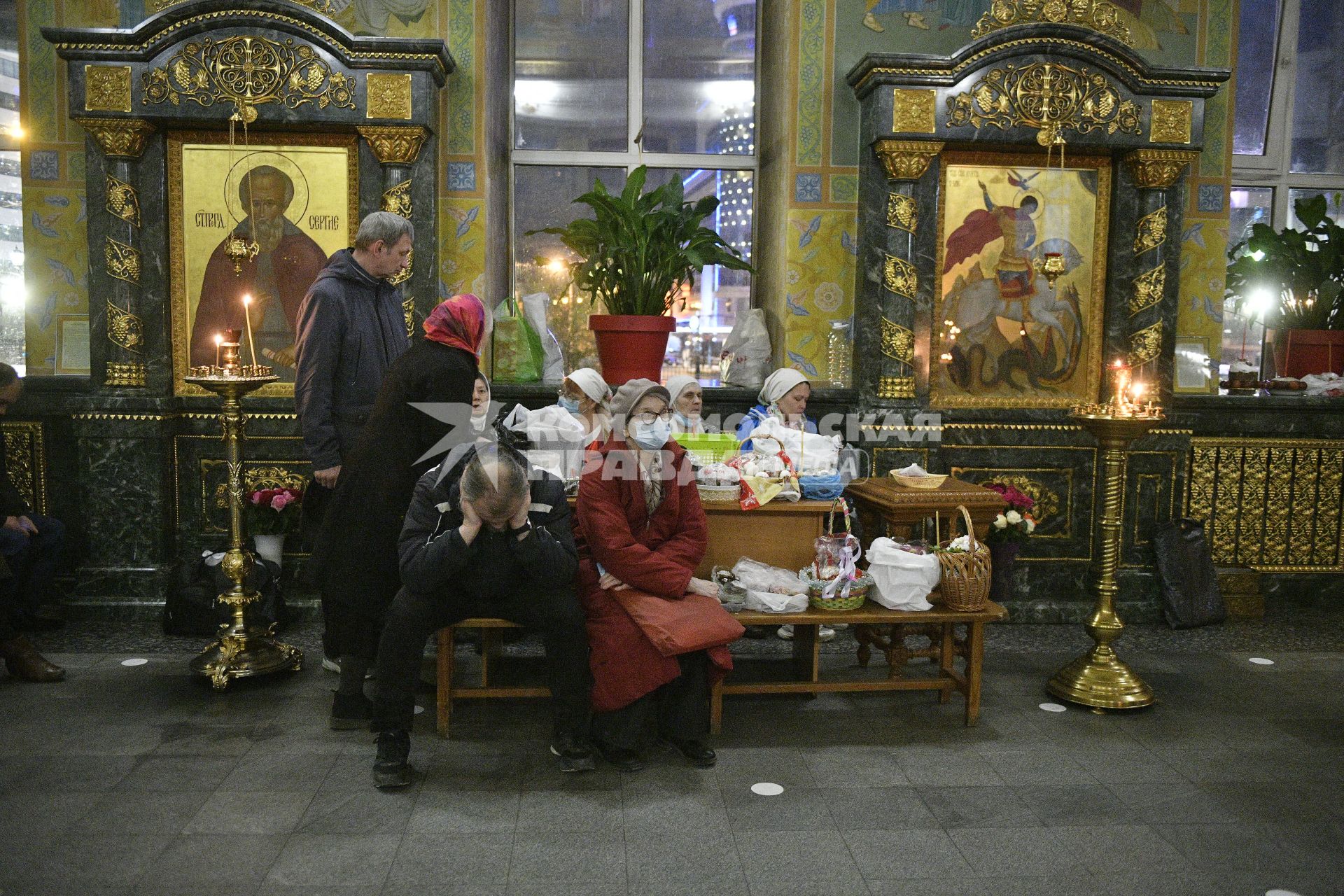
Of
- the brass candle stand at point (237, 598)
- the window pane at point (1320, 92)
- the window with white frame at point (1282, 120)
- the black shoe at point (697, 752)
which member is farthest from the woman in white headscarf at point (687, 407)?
the window pane at point (1320, 92)

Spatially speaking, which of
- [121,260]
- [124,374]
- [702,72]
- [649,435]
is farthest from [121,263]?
[702,72]

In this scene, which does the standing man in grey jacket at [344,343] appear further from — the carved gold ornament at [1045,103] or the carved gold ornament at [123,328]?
the carved gold ornament at [1045,103]

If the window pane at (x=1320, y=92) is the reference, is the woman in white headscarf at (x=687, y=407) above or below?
below

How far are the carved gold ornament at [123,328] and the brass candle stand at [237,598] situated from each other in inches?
56.3

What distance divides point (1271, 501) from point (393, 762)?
5.86 meters

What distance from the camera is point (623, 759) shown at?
4105mm

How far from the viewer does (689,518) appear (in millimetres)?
4418

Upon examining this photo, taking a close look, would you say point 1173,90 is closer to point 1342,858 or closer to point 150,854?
point 1342,858

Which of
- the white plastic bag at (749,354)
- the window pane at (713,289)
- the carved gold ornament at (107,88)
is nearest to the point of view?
the carved gold ornament at (107,88)

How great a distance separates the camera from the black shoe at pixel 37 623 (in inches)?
229

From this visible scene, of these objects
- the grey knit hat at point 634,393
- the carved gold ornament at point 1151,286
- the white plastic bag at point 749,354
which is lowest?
the grey knit hat at point 634,393

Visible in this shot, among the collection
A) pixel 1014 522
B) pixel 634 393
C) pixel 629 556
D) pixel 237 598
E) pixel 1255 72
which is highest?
pixel 1255 72

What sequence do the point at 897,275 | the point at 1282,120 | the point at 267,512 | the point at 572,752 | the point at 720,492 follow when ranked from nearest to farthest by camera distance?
the point at 572,752
the point at 720,492
the point at 267,512
the point at 897,275
the point at 1282,120

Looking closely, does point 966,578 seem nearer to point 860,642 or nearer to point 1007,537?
point 860,642
